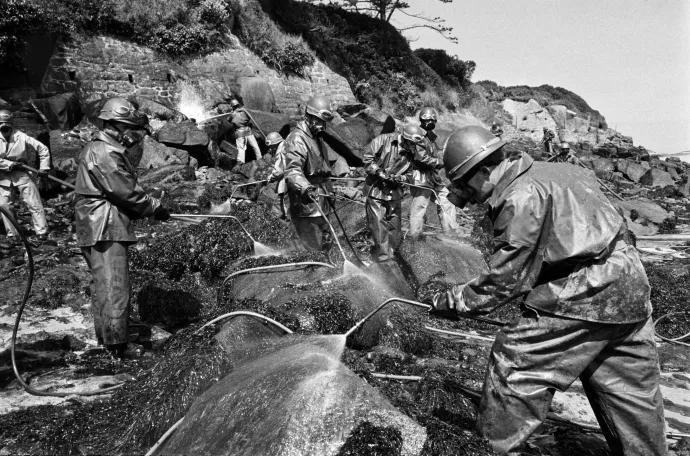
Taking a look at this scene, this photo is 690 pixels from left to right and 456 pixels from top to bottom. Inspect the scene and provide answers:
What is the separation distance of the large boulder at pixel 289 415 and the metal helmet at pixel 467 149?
1295mm

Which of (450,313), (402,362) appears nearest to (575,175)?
(450,313)

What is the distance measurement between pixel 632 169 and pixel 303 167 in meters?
22.8

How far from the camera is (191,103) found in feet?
67.9

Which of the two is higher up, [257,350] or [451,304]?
[451,304]

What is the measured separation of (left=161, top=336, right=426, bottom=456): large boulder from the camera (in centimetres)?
293

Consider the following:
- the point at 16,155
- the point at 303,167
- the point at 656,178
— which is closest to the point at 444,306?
the point at 303,167

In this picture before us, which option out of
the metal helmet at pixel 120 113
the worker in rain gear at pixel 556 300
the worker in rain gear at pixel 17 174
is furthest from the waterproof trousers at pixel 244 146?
the worker in rain gear at pixel 556 300

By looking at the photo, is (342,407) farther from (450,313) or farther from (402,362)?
(402,362)

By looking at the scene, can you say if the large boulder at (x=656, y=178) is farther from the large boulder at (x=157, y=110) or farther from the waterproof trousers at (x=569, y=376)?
the waterproof trousers at (x=569, y=376)

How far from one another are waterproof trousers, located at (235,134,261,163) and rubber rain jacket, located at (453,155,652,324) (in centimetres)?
1516

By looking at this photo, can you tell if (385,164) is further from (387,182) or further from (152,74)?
(152,74)

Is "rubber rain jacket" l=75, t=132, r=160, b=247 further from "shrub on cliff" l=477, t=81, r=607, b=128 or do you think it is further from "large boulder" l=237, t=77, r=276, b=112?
"shrub on cliff" l=477, t=81, r=607, b=128

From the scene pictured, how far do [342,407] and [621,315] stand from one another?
149 cm

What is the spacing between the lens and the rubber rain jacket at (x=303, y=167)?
730cm
